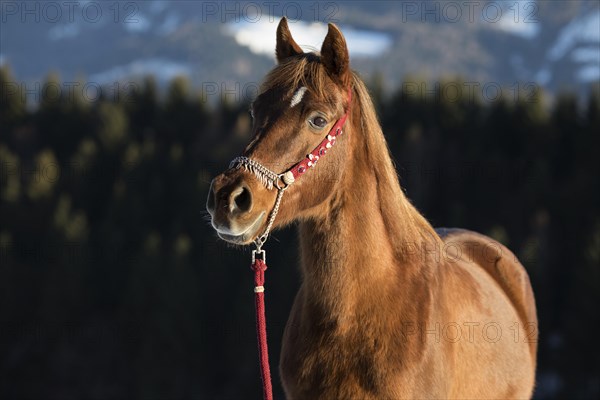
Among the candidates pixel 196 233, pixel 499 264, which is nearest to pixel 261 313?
pixel 499 264

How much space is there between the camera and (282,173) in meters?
5.34

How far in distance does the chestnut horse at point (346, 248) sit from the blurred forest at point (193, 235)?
47.3 m

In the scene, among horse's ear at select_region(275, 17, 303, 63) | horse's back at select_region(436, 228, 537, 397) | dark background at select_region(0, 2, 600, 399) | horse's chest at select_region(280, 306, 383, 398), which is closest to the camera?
horse's chest at select_region(280, 306, 383, 398)

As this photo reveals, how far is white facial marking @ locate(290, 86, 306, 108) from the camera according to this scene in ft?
17.9

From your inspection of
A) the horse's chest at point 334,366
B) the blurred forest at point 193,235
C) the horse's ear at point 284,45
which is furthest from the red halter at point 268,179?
the blurred forest at point 193,235

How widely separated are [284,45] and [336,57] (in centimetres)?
68

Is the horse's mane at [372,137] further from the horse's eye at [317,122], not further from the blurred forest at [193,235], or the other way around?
the blurred forest at [193,235]

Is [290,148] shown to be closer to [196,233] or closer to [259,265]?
[259,265]

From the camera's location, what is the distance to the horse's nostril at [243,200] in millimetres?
5043

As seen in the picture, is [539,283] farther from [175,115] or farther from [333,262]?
[333,262]

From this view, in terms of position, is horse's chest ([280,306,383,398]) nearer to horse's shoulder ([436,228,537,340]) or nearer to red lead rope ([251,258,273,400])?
red lead rope ([251,258,273,400])

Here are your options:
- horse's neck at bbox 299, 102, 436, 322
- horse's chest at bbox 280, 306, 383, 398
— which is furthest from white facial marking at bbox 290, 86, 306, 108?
horse's chest at bbox 280, 306, 383, 398

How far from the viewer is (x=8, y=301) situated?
74188mm

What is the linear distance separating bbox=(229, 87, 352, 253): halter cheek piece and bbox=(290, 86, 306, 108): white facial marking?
0.31 m
